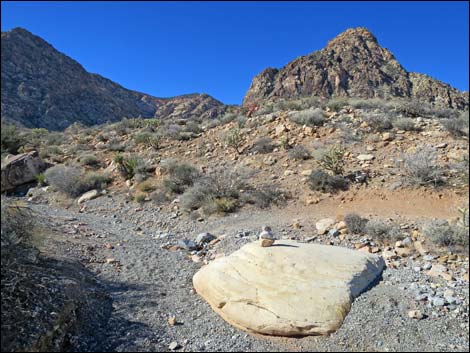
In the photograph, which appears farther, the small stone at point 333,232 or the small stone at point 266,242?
the small stone at point 333,232

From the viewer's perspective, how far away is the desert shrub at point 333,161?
29.3 ft

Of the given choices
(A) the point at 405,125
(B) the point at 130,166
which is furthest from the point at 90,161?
(A) the point at 405,125

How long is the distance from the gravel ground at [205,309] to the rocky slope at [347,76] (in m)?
35.9

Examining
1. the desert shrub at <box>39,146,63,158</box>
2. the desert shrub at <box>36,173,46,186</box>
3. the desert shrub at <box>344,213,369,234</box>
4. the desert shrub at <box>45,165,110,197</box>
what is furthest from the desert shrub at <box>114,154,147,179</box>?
the desert shrub at <box>344,213,369,234</box>

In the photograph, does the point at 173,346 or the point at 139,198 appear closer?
the point at 173,346

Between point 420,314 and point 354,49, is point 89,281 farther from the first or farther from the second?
point 354,49

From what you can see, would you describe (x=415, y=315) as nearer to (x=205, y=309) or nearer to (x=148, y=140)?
(x=205, y=309)

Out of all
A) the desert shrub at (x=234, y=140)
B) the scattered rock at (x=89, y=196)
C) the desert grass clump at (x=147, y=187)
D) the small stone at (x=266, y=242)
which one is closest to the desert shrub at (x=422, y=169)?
the small stone at (x=266, y=242)

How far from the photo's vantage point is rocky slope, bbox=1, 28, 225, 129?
1531 inches

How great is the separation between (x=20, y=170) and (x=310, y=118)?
35.7 ft

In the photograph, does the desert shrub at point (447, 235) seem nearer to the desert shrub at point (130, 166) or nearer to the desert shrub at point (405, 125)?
the desert shrub at point (405, 125)

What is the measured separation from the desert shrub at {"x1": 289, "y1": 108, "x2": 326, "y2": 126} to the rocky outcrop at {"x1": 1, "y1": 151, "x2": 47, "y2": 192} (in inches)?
400

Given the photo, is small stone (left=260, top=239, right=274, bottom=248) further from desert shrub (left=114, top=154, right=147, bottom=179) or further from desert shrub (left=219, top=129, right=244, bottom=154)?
desert shrub (left=114, top=154, right=147, bottom=179)

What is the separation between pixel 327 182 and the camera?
857 centimetres
